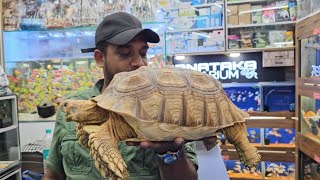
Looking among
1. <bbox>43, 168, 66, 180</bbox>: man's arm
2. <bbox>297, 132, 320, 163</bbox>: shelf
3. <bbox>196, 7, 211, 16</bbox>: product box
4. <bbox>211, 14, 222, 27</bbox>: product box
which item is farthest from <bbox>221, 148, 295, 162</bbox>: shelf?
<bbox>43, 168, 66, 180</bbox>: man's arm

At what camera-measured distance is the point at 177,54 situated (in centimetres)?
376

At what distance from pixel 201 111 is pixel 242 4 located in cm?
299

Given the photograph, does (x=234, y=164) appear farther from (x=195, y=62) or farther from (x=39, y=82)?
(x=39, y=82)

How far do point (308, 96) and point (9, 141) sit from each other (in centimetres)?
316

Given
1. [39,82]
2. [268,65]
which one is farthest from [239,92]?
[39,82]

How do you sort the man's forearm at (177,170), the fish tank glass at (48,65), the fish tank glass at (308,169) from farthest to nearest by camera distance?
the fish tank glass at (48,65) < the fish tank glass at (308,169) < the man's forearm at (177,170)

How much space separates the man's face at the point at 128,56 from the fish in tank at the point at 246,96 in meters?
2.68

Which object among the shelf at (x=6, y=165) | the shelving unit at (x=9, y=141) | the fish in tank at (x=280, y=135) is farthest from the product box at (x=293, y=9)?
the shelf at (x=6, y=165)

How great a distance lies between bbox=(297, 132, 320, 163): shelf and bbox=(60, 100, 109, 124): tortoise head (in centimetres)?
220

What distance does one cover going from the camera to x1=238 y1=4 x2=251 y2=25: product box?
3.63 meters

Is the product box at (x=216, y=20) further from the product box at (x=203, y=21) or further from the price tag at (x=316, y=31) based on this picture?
the price tag at (x=316, y=31)

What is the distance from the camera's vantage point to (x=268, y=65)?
365 cm

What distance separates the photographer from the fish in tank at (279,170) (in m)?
3.53

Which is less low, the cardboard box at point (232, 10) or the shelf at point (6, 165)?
the cardboard box at point (232, 10)
